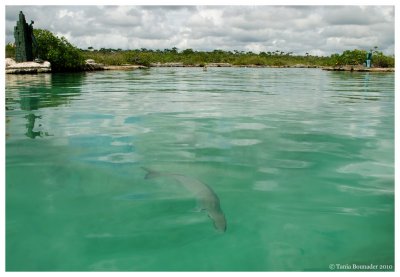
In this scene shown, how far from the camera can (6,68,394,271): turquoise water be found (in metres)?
3.81

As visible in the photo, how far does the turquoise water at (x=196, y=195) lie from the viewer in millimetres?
3812

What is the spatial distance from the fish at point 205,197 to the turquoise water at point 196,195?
58mm

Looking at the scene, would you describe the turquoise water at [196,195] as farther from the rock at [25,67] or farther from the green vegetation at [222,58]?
the green vegetation at [222,58]

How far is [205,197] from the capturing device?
4.72 metres

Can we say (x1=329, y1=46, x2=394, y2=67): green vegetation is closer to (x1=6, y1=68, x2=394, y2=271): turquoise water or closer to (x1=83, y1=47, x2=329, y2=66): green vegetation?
(x1=83, y1=47, x2=329, y2=66): green vegetation

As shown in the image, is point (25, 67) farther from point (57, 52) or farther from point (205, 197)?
point (205, 197)

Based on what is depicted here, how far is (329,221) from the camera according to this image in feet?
14.7

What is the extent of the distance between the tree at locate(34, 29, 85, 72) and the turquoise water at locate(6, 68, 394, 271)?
33.5 m

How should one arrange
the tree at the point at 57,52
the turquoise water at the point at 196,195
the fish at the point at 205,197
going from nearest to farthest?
the turquoise water at the point at 196,195, the fish at the point at 205,197, the tree at the point at 57,52

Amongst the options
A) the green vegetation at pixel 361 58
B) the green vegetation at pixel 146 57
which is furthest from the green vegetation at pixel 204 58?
the green vegetation at pixel 361 58

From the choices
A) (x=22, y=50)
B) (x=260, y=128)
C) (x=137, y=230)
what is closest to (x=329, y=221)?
(x=137, y=230)

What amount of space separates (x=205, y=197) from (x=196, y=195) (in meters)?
0.23

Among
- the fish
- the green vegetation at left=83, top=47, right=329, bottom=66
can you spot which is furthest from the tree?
the fish

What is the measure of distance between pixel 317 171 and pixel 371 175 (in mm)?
880
